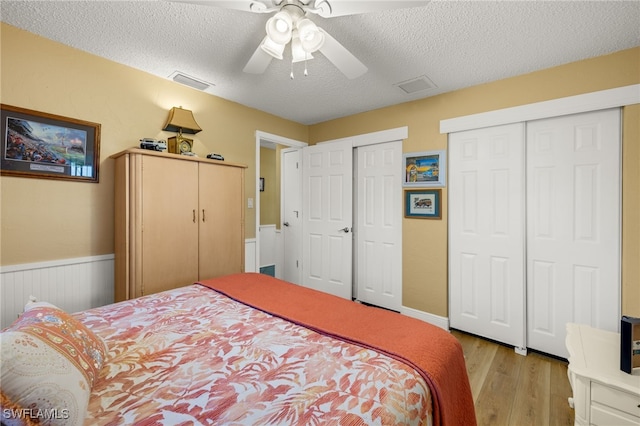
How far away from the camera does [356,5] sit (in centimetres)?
132

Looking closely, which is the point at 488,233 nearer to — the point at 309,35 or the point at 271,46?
the point at 309,35

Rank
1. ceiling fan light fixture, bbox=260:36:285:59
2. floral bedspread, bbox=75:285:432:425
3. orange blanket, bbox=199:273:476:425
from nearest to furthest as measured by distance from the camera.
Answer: floral bedspread, bbox=75:285:432:425 < orange blanket, bbox=199:273:476:425 < ceiling fan light fixture, bbox=260:36:285:59

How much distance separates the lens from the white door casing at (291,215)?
414cm

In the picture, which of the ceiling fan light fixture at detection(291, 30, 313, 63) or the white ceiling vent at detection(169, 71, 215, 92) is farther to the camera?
the white ceiling vent at detection(169, 71, 215, 92)

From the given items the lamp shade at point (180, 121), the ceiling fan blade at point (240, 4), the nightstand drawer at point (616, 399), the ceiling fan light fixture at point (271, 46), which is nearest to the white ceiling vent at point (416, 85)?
the ceiling fan light fixture at point (271, 46)

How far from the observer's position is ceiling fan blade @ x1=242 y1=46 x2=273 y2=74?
170 cm

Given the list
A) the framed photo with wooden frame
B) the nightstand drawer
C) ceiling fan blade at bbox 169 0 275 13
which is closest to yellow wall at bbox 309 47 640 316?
the nightstand drawer

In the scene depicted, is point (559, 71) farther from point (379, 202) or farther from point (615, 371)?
point (615, 371)

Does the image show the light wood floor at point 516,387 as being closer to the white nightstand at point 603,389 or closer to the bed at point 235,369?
the white nightstand at point 603,389

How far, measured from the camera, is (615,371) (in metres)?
1.45

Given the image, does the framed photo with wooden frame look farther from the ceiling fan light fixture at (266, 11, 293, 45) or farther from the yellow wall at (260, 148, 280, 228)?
the yellow wall at (260, 148, 280, 228)

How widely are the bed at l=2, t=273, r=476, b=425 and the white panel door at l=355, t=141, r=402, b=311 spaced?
187cm

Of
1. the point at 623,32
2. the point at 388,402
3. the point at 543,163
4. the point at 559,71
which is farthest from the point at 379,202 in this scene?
the point at 388,402

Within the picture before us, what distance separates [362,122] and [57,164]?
294 cm
